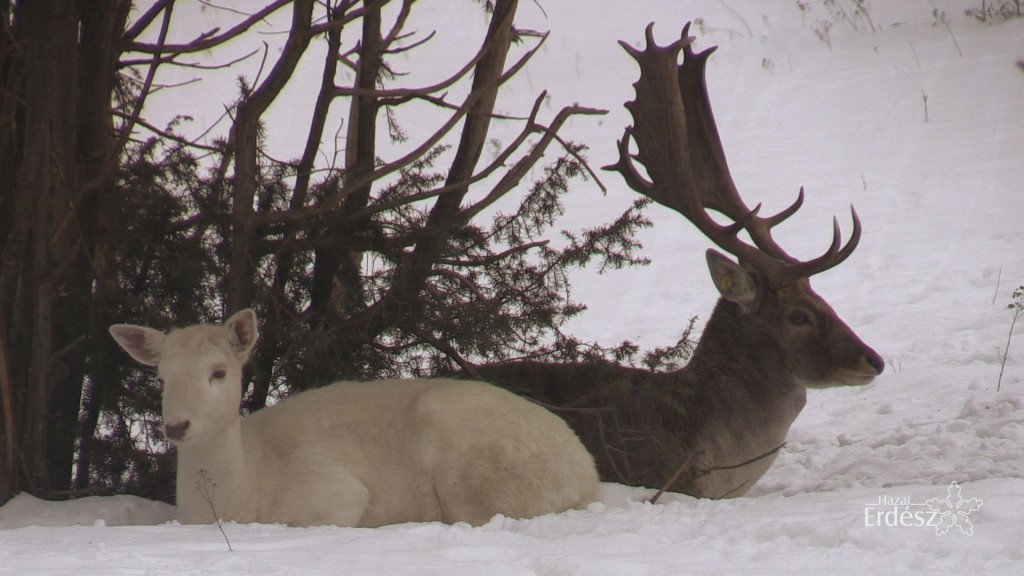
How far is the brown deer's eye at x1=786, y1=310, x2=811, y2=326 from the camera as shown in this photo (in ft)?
23.6

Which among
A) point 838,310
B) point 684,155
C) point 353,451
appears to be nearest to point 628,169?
point 684,155

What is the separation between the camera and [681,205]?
7828 millimetres

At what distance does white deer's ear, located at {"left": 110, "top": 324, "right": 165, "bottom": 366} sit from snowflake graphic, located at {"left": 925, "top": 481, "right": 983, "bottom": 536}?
3.35 m

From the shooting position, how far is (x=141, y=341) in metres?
5.32

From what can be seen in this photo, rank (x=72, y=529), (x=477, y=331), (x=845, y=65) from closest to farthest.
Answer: (x=72, y=529) < (x=477, y=331) < (x=845, y=65)

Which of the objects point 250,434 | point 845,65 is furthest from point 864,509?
point 845,65

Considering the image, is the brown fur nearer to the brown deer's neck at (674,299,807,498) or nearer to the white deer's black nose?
the brown deer's neck at (674,299,807,498)

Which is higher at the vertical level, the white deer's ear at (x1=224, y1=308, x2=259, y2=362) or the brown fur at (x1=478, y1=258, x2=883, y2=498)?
the white deer's ear at (x1=224, y1=308, x2=259, y2=362)

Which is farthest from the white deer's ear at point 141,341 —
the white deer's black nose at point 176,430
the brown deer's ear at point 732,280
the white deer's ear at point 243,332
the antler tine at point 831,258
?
the antler tine at point 831,258

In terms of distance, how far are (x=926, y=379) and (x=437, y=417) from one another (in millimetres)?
5187

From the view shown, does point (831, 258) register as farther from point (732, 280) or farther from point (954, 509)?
point (954, 509)

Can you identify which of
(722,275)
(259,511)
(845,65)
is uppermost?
(845,65)

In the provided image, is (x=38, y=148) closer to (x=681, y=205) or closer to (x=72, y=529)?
(x=72, y=529)

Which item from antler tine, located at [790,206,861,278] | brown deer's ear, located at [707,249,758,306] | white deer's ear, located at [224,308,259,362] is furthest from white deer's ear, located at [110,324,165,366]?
antler tine, located at [790,206,861,278]
